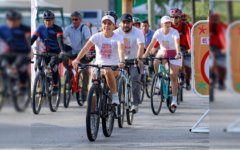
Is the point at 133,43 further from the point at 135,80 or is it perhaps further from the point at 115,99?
the point at 115,99

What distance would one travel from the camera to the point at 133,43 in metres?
8.03

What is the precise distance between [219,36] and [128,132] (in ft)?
17.0

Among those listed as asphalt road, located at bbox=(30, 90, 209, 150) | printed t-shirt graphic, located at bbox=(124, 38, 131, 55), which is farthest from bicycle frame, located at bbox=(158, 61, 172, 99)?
printed t-shirt graphic, located at bbox=(124, 38, 131, 55)

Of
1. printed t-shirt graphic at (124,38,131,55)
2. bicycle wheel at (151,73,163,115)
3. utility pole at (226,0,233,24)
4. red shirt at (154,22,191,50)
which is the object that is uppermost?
red shirt at (154,22,191,50)

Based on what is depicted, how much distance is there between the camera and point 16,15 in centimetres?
186

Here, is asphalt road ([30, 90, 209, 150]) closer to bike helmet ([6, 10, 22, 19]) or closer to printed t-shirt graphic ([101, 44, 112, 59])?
printed t-shirt graphic ([101, 44, 112, 59])

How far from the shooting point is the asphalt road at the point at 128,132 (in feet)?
19.7

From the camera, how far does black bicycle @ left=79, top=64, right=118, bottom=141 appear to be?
5907 millimetres

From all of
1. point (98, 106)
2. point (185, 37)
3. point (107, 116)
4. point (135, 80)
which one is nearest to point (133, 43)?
point (135, 80)

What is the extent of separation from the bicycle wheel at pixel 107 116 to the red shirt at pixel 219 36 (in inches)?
173

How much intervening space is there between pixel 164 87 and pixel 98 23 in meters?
23.3

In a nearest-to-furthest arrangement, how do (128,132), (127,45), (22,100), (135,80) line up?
(22,100) < (128,132) < (127,45) < (135,80)

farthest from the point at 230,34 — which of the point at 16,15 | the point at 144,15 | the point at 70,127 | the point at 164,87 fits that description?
the point at 144,15

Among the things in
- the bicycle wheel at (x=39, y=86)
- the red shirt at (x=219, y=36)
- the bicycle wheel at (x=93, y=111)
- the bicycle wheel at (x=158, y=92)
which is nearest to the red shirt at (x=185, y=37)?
the bicycle wheel at (x=158, y=92)
